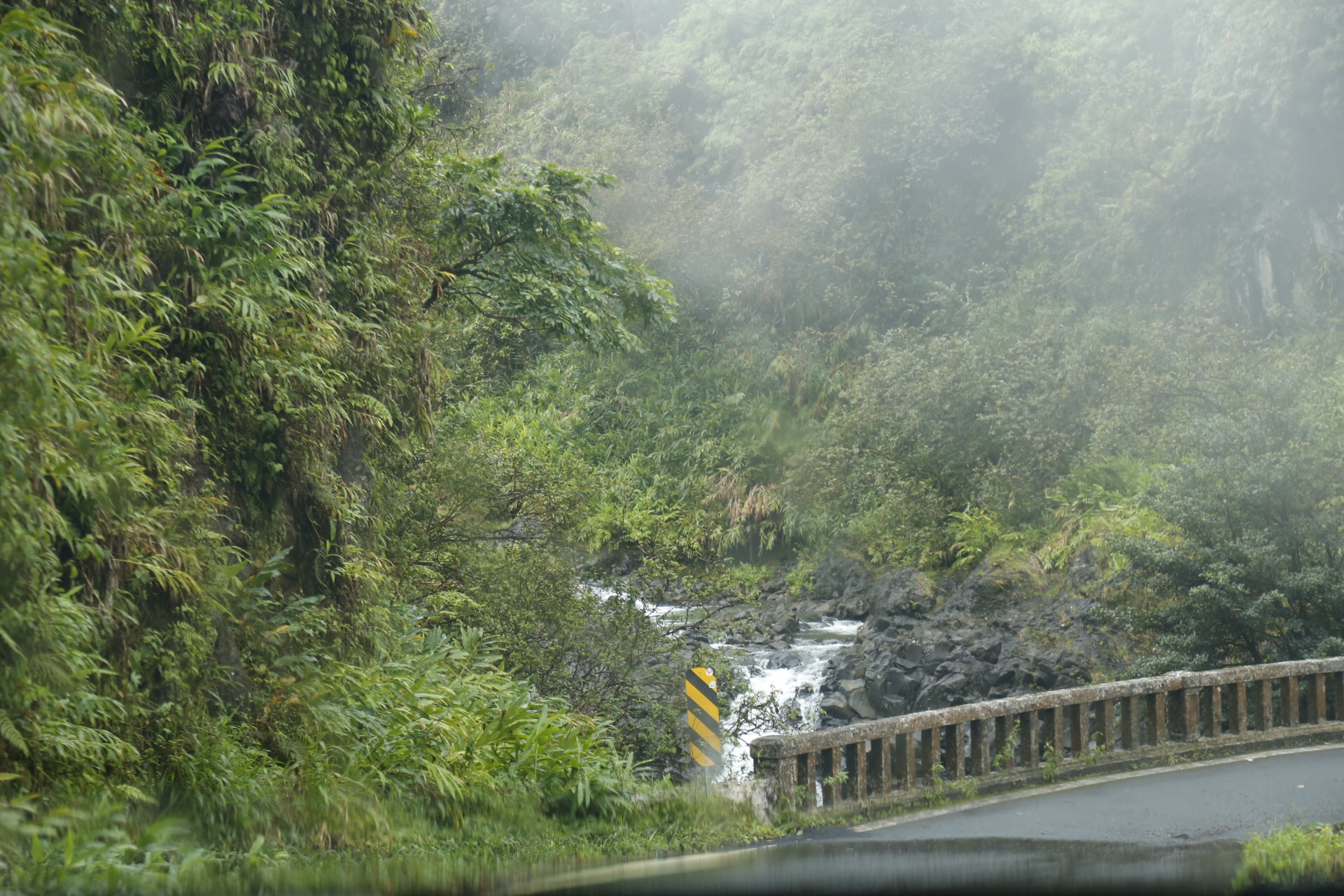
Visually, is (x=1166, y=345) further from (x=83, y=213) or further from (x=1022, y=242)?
(x=83, y=213)

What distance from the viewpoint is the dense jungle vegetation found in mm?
5840

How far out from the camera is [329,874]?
18.5ft

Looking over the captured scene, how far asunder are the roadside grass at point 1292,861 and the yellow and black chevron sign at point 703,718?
15.0 ft

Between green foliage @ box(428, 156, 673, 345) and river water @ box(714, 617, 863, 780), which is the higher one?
green foliage @ box(428, 156, 673, 345)

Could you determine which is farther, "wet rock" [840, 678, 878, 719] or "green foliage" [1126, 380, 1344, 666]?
"wet rock" [840, 678, 878, 719]

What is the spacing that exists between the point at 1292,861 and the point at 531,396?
3182 cm

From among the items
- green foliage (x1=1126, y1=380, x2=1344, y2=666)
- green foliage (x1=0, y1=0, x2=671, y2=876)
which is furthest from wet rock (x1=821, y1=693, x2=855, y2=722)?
green foliage (x1=0, y1=0, x2=671, y2=876)

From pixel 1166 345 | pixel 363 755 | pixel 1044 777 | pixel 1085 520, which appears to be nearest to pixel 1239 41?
pixel 1166 345

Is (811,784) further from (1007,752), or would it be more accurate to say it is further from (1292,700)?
(1292,700)

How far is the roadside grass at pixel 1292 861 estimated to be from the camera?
521 centimetres

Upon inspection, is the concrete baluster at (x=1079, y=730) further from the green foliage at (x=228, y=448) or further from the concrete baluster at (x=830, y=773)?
the green foliage at (x=228, y=448)

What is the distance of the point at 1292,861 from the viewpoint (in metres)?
5.63

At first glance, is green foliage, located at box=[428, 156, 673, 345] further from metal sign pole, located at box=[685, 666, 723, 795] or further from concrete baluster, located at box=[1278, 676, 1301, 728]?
concrete baluster, located at box=[1278, 676, 1301, 728]

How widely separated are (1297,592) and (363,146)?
42.7 feet
